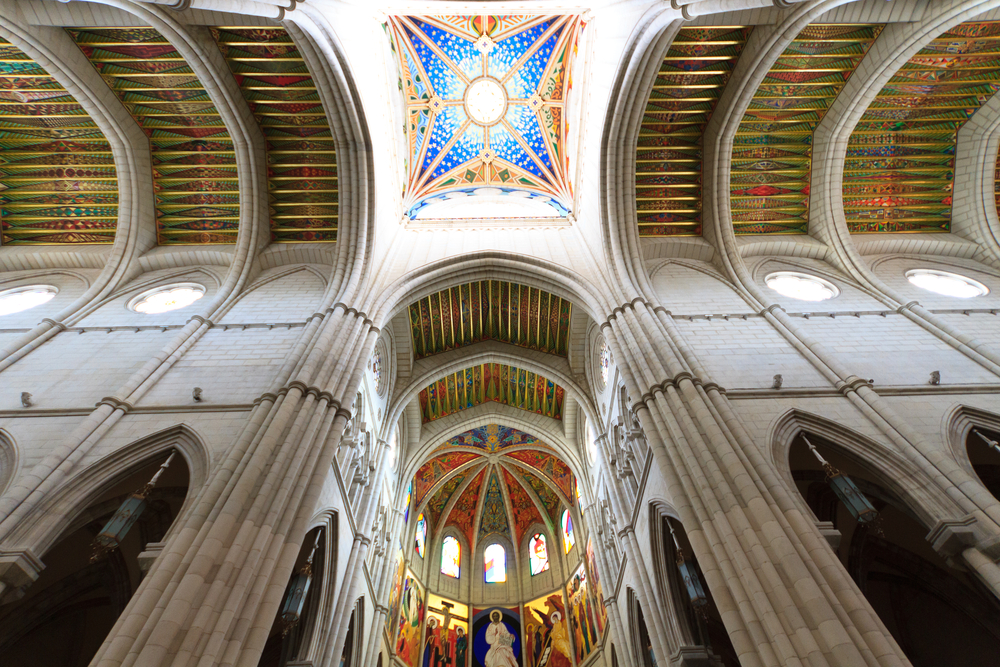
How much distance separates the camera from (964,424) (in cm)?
860

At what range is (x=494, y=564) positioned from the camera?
778 inches

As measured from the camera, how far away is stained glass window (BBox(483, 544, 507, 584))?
19.3 meters

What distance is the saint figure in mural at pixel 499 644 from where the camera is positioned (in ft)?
54.1

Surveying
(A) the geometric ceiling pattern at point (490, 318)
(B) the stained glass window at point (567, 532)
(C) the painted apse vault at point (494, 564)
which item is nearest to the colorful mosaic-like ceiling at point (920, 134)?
(A) the geometric ceiling pattern at point (490, 318)

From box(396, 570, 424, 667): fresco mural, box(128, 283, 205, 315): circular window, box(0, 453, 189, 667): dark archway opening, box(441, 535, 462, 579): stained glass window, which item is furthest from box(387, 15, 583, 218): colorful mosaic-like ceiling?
box(441, 535, 462, 579): stained glass window

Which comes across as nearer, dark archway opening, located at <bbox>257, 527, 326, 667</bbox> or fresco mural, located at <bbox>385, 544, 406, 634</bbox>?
dark archway opening, located at <bbox>257, 527, 326, 667</bbox>

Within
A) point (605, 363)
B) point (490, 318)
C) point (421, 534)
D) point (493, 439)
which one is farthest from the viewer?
point (493, 439)

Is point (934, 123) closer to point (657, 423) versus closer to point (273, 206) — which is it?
point (657, 423)

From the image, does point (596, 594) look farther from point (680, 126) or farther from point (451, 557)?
point (680, 126)

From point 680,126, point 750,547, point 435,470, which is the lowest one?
point 750,547

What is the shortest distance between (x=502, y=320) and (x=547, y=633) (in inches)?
385

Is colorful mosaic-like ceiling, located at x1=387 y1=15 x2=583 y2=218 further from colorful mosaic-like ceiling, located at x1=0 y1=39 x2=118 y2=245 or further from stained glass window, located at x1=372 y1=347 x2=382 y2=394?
colorful mosaic-like ceiling, located at x1=0 y1=39 x2=118 y2=245

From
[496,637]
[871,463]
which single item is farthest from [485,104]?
[496,637]

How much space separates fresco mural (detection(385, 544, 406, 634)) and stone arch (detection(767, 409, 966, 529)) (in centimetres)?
1053
